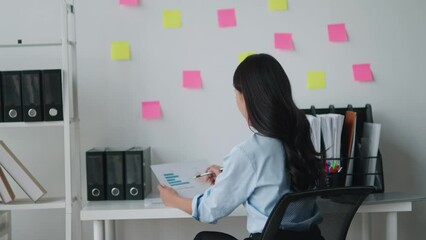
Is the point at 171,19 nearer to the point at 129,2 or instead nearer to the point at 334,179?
the point at 129,2

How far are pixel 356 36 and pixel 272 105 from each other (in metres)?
1.31

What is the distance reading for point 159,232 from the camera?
9.61ft

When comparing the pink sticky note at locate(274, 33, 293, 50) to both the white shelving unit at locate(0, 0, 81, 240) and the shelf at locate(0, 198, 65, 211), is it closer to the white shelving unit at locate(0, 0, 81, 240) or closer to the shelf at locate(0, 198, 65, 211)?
the white shelving unit at locate(0, 0, 81, 240)

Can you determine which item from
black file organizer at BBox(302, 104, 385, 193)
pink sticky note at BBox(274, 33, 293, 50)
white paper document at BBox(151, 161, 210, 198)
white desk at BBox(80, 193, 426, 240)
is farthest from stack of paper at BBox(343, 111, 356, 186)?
white paper document at BBox(151, 161, 210, 198)

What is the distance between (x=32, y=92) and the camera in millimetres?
2512

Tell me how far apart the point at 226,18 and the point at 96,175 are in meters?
1.02

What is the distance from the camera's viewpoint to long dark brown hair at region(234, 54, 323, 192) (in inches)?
70.4

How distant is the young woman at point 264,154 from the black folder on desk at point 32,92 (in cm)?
106

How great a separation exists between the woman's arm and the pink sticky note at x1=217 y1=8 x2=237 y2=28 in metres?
1.02

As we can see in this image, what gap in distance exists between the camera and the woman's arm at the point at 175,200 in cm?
203

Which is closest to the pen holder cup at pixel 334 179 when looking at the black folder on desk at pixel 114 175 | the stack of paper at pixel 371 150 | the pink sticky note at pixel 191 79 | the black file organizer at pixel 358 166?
the black file organizer at pixel 358 166

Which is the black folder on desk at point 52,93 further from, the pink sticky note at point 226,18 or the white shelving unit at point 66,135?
the pink sticky note at point 226,18

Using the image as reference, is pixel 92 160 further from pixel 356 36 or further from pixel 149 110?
pixel 356 36

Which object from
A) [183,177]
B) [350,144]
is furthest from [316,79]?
[183,177]
